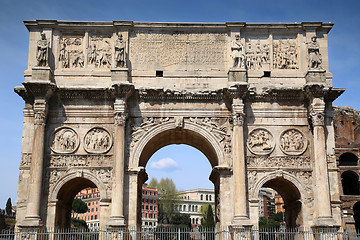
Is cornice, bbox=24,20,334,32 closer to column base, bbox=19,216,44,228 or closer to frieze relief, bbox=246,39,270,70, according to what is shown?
frieze relief, bbox=246,39,270,70

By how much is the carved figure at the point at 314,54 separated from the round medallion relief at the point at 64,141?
9310 mm

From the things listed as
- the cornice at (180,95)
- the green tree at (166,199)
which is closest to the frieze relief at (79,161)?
the cornice at (180,95)

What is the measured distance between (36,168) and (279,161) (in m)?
8.85

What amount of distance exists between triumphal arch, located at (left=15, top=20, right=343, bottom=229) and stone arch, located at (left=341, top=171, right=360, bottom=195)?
18574 millimetres

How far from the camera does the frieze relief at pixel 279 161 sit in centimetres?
1670

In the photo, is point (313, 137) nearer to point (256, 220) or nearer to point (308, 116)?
point (308, 116)

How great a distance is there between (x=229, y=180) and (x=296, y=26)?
22.0 feet

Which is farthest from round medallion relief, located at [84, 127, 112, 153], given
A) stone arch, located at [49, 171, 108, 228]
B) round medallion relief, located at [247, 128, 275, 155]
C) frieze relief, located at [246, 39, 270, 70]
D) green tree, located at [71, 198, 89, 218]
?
green tree, located at [71, 198, 89, 218]

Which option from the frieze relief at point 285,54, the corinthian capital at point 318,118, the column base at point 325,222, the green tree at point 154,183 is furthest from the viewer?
the green tree at point 154,183

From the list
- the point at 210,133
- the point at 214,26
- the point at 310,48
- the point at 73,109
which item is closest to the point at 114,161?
the point at 73,109

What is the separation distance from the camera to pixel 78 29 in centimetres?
1780

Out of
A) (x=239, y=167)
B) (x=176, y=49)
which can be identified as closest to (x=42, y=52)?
(x=176, y=49)

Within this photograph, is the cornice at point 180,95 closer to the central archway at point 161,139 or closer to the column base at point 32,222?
the central archway at point 161,139

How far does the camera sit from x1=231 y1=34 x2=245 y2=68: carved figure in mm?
17031
